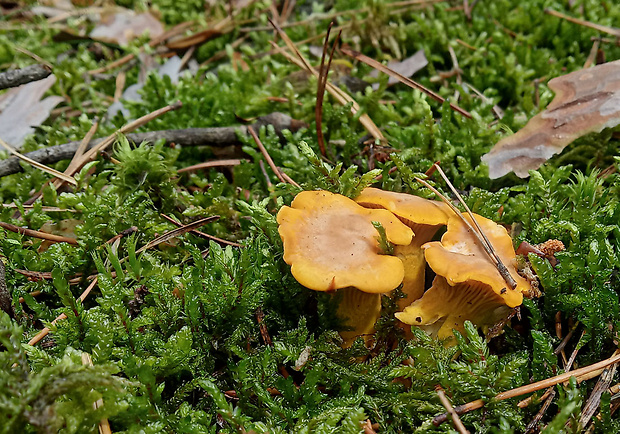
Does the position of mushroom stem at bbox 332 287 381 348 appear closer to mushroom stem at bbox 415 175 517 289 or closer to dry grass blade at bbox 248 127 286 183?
mushroom stem at bbox 415 175 517 289

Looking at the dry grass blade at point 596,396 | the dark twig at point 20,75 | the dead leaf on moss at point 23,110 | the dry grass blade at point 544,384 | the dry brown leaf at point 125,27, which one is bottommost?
the dry grass blade at point 596,396

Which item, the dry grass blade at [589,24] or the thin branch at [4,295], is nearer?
the thin branch at [4,295]

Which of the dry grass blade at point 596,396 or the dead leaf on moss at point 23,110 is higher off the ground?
the dead leaf on moss at point 23,110

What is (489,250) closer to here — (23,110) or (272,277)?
(272,277)

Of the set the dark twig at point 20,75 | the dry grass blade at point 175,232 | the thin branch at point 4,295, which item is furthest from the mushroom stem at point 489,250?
the dark twig at point 20,75

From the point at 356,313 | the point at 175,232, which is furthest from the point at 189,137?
the point at 356,313

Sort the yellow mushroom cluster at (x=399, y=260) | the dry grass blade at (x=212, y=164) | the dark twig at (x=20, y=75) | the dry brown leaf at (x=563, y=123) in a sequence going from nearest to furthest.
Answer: the yellow mushroom cluster at (x=399, y=260), the dark twig at (x=20, y=75), the dry brown leaf at (x=563, y=123), the dry grass blade at (x=212, y=164)

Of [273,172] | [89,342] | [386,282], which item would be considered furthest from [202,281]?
[273,172]

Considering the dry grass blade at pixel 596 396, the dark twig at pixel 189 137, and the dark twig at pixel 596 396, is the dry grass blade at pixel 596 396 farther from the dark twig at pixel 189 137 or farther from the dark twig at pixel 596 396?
the dark twig at pixel 189 137

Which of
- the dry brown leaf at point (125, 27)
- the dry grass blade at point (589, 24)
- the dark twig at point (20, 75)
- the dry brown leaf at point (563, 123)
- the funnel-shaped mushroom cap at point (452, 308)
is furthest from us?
the dry brown leaf at point (125, 27)

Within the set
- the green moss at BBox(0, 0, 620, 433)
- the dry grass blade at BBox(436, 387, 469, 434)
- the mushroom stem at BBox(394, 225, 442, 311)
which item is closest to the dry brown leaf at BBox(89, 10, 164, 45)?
the green moss at BBox(0, 0, 620, 433)
